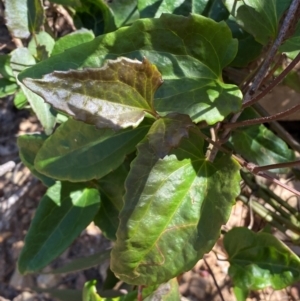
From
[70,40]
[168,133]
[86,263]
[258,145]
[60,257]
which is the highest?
[168,133]

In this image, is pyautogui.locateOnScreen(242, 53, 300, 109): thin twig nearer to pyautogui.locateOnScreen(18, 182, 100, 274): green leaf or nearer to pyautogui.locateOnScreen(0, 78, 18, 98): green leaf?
pyautogui.locateOnScreen(18, 182, 100, 274): green leaf

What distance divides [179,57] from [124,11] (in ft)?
0.93

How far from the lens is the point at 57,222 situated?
37.6 inches

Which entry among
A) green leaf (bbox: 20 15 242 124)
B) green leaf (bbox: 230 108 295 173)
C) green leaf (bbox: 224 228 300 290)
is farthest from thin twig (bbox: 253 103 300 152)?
green leaf (bbox: 20 15 242 124)

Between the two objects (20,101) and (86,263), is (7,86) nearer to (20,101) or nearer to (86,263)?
(20,101)

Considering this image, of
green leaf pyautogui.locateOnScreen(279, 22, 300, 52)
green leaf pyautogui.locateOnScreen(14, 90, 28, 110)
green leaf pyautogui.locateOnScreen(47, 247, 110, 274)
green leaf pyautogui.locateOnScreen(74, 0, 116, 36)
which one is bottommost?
green leaf pyautogui.locateOnScreen(47, 247, 110, 274)

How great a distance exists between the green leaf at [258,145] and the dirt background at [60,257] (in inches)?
10.1

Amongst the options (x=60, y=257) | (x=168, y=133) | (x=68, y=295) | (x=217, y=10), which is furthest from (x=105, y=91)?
(x=60, y=257)

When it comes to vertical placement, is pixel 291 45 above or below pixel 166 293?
above

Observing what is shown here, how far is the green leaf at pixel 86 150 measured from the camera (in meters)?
0.80

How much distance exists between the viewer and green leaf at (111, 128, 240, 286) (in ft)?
2.19

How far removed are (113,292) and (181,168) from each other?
0.43 m

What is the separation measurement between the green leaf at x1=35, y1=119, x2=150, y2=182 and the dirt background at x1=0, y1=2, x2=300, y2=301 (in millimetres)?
412

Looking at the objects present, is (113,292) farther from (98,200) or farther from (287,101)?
(287,101)
